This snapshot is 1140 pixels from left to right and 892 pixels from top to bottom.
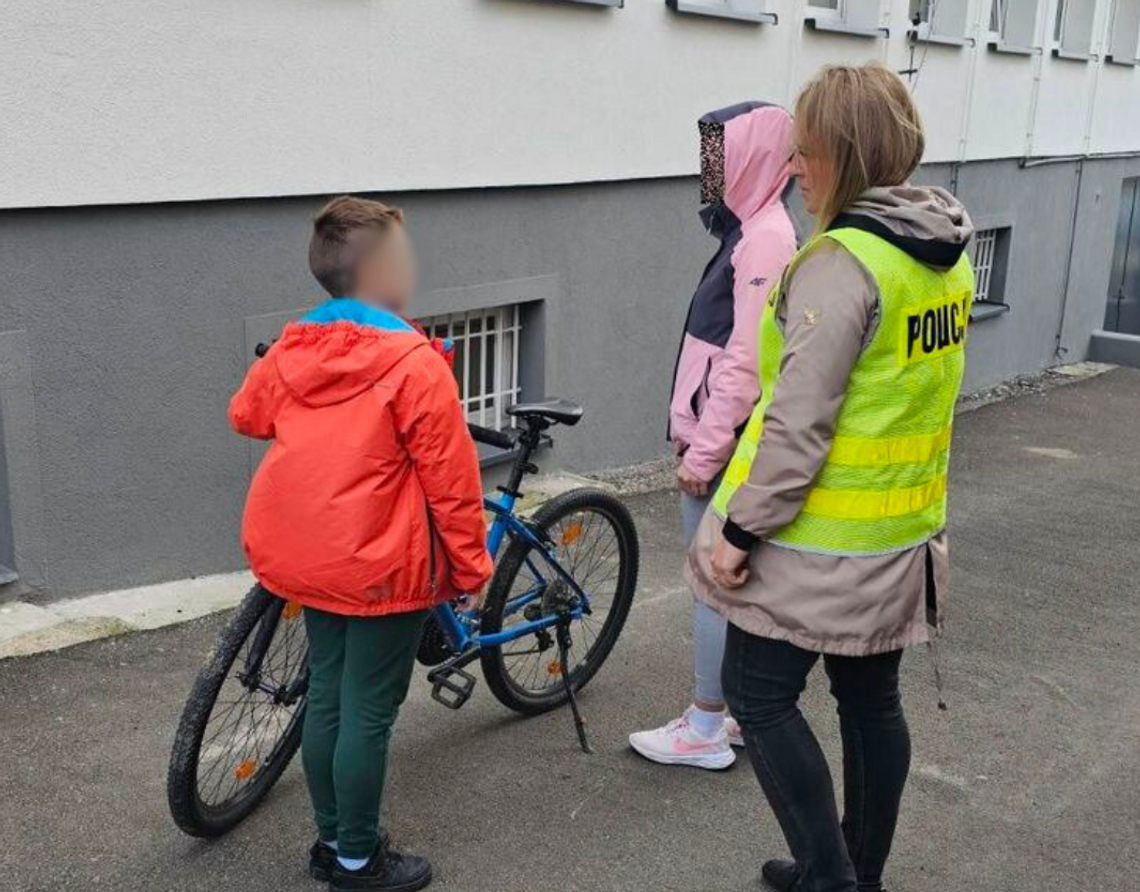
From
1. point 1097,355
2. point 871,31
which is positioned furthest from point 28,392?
point 1097,355

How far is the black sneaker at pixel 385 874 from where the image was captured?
3.12 m

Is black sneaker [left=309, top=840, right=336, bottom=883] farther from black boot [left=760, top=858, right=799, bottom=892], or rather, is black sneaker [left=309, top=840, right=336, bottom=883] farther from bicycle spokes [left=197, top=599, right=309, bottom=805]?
black boot [left=760, top=858, right=799, bottom=892]

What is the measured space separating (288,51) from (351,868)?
362cm

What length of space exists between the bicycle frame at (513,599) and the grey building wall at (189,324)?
0.73 m

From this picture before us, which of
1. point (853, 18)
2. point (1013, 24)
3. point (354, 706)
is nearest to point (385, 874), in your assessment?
point (354, 706)

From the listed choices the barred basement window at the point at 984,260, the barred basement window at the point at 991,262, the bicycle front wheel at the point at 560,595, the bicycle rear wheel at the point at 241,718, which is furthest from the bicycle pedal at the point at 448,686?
the barred basement window at the point at 984,260

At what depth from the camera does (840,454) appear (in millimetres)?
2627

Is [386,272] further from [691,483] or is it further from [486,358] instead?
[486,358]

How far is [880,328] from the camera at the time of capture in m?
2.56

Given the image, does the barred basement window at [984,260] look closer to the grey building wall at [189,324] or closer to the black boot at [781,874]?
the grey building wall at [189,324]

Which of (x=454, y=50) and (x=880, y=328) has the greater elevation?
(x=454, y=50)

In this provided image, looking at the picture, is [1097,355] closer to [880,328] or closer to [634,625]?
[634,625]

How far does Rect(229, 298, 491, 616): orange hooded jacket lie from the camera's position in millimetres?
2760

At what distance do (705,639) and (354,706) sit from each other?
1.20 meters
